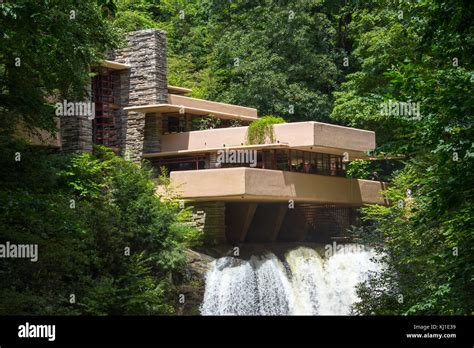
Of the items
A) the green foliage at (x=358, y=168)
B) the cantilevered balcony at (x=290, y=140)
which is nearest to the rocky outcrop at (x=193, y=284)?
the cantilevered balcony at (x=290, y=140)

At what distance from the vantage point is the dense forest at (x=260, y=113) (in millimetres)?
18156

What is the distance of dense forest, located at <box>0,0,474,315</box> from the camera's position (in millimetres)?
18156

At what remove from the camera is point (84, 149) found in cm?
3734

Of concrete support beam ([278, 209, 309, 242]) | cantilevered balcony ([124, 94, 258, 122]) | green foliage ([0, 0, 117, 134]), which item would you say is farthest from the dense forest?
concrete support beam ([278, 209, 309, 242])

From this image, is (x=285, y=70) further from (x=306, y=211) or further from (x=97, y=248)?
(x=97, y=248)

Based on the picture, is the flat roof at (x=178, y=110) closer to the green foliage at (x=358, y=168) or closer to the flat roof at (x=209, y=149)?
the flat roof at (x=209, y=149)

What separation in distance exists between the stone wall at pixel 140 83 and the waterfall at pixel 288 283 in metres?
8.51

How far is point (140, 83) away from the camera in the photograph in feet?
142

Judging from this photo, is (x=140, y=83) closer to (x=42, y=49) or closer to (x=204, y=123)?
(x=204, y=123)

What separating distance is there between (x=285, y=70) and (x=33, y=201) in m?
30.9

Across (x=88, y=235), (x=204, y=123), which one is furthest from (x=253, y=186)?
(x=88, y=235)

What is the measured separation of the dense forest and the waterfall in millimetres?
2132

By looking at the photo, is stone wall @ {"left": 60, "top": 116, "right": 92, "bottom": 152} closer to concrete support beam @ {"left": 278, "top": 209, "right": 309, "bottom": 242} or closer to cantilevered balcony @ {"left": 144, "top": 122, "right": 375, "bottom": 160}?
cantilevered balcony @ {"left": 144, "top": 122, "right": 375, "bottom": 160}

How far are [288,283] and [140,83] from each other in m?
11.9
